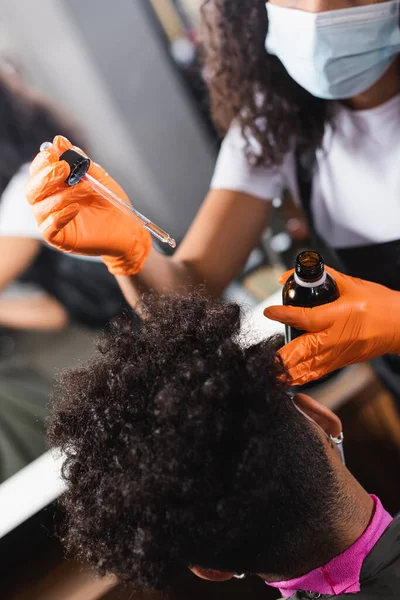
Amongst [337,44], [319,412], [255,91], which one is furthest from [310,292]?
[255,91]

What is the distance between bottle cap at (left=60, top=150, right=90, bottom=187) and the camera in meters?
1.08

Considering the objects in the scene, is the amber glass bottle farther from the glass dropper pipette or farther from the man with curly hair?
the glass dropper pipette

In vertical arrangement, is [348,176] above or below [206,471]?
below

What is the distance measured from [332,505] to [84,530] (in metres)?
A: 0.37

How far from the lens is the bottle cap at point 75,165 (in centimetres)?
108

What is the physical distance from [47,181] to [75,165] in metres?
0.06

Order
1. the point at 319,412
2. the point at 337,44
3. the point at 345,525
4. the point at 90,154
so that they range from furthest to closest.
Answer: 1. the point at 90,154
2. the point at 337,44
3. the point at 319,412
4. the point at 345,525

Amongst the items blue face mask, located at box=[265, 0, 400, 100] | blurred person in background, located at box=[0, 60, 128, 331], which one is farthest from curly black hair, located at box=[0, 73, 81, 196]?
blue face mask, located at box=[265, 0, 400, 100]

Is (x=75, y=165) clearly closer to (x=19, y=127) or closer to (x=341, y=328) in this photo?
(x=19, y=127)

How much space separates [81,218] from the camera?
3.88ft

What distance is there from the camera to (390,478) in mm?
2041

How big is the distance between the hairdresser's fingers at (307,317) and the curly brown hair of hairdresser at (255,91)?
Result: 21.4 inches

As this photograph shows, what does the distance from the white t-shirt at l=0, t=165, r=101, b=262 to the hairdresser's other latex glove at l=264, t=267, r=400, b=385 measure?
0.61 m

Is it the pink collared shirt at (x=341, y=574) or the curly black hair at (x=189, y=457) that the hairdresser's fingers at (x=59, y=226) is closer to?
the curly black hair at (x=189, y=457)
